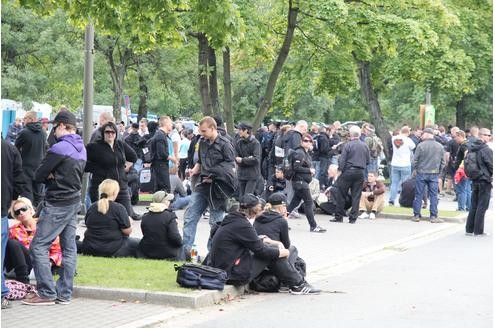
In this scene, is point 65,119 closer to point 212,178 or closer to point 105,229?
point 105,229

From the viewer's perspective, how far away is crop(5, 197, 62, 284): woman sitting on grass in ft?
33.4

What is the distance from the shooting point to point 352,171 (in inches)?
764

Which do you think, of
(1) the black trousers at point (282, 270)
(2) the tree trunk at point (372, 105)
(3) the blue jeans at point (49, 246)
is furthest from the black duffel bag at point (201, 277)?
(2) the tree trunk at point (372, 105)

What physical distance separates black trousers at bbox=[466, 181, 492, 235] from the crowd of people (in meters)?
0.02

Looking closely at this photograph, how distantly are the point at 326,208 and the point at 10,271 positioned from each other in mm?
11495

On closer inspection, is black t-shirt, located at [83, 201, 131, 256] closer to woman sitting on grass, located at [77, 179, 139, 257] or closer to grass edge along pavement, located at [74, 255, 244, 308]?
woman sitting on grass, located at [77, 179, 139, 257]

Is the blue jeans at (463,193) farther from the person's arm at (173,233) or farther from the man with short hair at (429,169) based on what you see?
the person's arm at (173,233)

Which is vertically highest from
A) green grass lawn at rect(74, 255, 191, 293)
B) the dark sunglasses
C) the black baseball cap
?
the black baseball cap

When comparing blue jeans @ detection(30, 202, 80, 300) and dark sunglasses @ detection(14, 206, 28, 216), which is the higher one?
dark sunglasses @ detection(14, 206, 28, 216)

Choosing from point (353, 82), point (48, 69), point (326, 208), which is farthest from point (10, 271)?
point (48, 69)

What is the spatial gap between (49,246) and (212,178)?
3.16 meters

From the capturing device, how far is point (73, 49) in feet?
127

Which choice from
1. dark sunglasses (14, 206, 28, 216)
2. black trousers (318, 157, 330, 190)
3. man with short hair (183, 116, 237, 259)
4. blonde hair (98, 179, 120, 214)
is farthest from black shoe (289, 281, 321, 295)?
black trousers (318, 157, 330, 190)

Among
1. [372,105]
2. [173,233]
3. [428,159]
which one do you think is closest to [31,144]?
[173,233]
